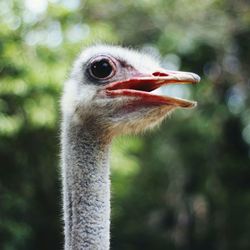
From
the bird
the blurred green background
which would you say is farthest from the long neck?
the blurred green background

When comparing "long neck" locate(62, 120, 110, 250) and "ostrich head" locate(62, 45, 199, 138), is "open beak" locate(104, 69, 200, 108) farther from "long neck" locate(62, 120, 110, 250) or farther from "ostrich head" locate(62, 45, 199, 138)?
"long neck" locate(62, 120, 110, 250)

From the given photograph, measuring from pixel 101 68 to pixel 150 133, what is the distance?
4.78 metres

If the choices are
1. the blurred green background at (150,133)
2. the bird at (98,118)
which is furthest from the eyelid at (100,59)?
the blurred green background at (150,133)

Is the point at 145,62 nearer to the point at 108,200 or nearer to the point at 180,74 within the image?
the point at 180,74

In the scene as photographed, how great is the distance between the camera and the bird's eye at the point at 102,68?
3.32 m

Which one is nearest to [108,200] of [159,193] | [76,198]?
[76,198]

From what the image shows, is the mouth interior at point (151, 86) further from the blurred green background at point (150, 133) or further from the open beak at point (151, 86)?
the blurred green background at point (150, 133)

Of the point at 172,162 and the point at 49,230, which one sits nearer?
the point at 49,230

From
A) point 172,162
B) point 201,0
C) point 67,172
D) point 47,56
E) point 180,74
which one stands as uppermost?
point 201,0

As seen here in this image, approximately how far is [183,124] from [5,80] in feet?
17.7

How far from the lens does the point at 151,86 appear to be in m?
3.26

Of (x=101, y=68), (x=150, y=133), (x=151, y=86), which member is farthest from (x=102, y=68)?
(x=150, y=133)

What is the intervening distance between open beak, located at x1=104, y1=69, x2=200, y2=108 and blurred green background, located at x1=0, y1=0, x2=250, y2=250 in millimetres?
2246

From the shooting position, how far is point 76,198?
3.19 metres
